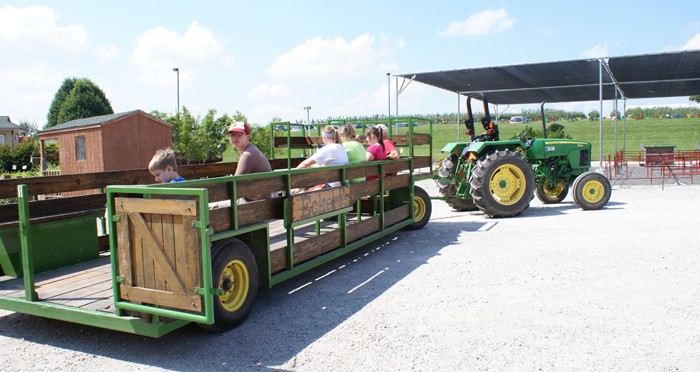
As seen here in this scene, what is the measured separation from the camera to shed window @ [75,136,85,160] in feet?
80.4

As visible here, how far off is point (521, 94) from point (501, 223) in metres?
15.9

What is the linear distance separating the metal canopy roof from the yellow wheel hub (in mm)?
5577

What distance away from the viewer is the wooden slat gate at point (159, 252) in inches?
146

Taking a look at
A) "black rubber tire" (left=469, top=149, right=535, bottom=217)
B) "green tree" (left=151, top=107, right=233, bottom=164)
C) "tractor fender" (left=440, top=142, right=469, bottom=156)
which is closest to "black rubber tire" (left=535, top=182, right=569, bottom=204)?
"black rubber tire" (left=469, top=149, right=535, bottom=217)

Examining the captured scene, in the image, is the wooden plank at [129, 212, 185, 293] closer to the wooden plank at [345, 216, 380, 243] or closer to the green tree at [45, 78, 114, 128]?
the wooden plank at [345, 216, 380, 243]

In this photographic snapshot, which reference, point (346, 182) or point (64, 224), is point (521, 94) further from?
point (64, 224)

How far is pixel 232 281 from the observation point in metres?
4.38

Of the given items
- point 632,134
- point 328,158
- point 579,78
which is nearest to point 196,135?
point 579,78

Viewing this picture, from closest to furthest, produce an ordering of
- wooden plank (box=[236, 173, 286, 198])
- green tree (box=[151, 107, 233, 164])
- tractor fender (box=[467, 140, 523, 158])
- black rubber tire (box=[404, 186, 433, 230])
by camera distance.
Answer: wooden plank (box=[236, 173, 286, 198]) < black rubber tire (box=[404, 186, 433, 230]) < tractor fender (box=[467, 140, 523, 158]) < green tree (box=[151, 107, 233, 164])

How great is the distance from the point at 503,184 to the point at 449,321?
6.09m

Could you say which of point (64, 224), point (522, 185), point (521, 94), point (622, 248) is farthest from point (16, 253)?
point (521, 94)

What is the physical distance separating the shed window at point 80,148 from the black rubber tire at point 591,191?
20.8 metres

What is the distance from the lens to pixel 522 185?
10242mm

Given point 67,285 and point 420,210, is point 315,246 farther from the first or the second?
point 420,210
